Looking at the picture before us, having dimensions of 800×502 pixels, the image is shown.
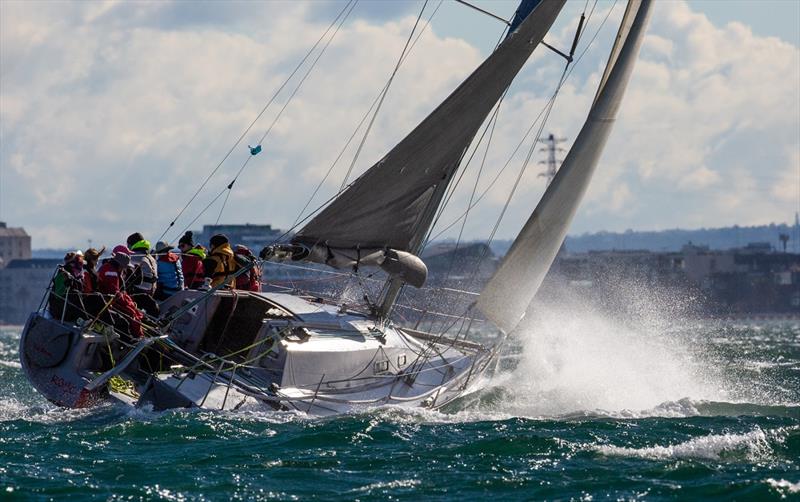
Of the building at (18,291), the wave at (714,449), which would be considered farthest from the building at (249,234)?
the wave at (714,449)

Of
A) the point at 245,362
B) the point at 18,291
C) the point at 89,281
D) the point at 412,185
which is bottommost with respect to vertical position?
the point at 18,291

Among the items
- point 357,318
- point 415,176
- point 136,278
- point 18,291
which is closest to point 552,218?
point 415,176

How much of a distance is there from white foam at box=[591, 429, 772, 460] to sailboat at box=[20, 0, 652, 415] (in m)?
4.06

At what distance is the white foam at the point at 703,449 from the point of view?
13.2 metres

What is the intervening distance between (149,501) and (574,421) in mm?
6190

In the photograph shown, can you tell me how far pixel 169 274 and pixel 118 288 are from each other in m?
1.29

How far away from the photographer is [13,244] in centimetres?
15750

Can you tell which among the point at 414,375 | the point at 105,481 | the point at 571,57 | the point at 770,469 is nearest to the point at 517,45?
the point at 571,57

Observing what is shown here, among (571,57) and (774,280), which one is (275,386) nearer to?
(571,57)

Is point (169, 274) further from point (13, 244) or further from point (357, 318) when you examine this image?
point (13, 244)

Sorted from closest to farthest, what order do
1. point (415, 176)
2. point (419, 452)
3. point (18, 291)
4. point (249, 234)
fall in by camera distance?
point (419, 452), point (415, 176), point (18, 291), point (249, 234)

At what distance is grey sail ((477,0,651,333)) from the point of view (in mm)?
18312

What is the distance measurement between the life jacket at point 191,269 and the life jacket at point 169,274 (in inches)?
11.2

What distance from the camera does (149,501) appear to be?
1134 centimetres
